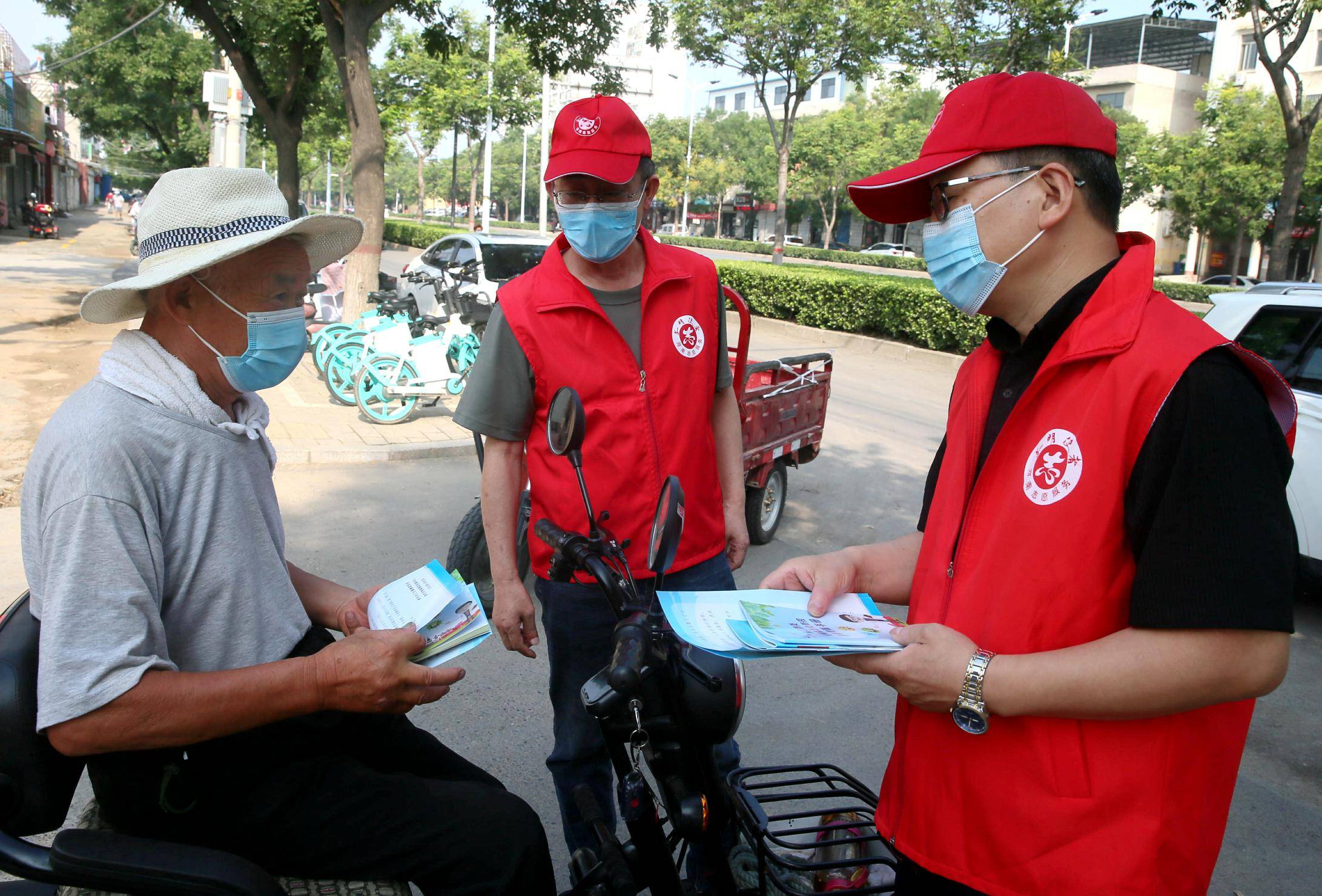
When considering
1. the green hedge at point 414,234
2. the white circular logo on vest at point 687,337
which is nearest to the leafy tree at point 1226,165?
the green hedge at point 414,234

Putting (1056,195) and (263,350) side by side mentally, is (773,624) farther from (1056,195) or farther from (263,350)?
(263,350)

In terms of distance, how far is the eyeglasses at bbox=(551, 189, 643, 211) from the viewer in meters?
2.60

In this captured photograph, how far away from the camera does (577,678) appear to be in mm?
2523

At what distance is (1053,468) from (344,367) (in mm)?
9103

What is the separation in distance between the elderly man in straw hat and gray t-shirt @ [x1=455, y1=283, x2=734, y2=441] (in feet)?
1.93

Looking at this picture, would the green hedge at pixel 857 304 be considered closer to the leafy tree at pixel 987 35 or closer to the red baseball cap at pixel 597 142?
the leafy tree at pixel 987 35

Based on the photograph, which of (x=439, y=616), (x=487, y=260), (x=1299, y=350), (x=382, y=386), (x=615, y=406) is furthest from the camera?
(x=487, y=260)

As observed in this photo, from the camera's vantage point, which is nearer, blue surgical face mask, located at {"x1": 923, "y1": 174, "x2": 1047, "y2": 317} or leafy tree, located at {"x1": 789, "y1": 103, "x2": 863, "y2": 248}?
blue surgical face mask, located at {"x1": 923, "y1": 174, "x2": 1047, "y2": 317}

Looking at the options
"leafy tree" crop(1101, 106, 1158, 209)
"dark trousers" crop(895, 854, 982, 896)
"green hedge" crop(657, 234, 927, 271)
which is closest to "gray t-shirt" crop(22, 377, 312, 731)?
"dark trousers" crop(895, 854, 982, 896)

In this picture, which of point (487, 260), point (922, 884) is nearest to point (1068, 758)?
point (922, 884)

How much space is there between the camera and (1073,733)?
135 cm

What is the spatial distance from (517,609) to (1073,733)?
1497 mm

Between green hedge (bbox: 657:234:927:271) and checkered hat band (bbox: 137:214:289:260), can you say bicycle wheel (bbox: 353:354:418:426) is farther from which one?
green hedge (bbox: 657:234:927:271)

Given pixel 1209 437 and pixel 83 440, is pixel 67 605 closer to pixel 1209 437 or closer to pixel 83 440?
pixel 83 440
